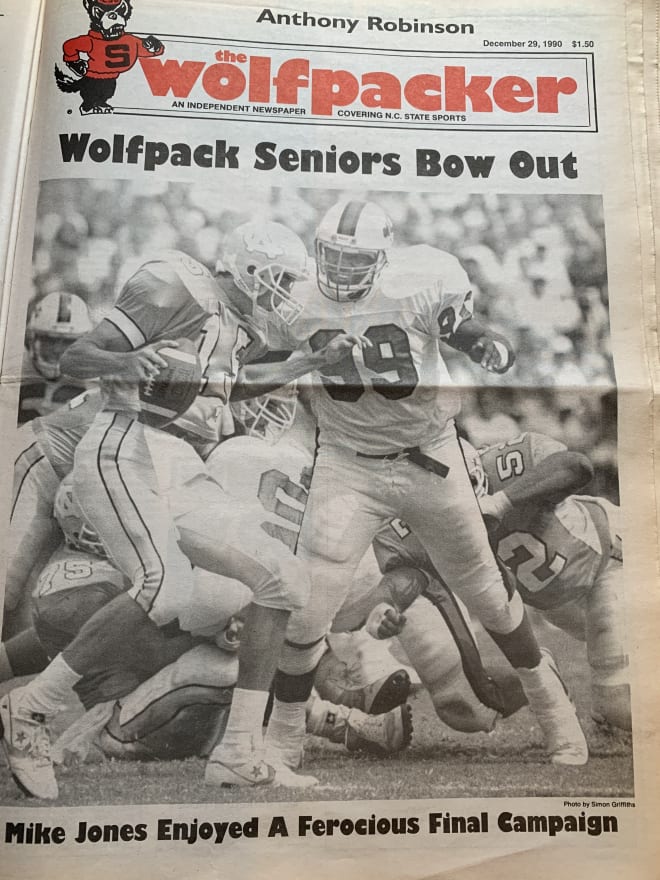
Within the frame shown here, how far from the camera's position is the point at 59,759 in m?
0.62

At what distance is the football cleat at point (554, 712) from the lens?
640 millimetres

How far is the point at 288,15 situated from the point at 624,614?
0.60m

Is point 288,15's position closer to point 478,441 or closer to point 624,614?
point 478,441

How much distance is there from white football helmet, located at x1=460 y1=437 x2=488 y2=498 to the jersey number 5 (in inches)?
2.6

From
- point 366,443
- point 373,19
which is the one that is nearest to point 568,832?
point 366,443

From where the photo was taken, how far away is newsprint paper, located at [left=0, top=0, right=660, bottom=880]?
624 mm

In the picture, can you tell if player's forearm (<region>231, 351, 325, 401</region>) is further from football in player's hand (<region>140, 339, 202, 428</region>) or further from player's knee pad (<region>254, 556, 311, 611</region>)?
player's knee pad (<region>254, 556, 311, 611</region>)

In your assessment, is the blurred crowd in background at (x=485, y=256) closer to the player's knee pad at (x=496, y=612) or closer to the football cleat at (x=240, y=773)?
the player's knee pad at (x=496, y=612)

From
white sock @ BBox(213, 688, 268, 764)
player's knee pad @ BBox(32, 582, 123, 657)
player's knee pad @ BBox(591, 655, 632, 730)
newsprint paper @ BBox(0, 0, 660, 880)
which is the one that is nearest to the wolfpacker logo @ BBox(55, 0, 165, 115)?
newsprint paper @ BBox(0, 0, 660, 880)

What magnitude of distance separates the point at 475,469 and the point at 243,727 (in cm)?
28

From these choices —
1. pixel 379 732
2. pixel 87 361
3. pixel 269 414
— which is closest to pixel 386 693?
pixel 379 732

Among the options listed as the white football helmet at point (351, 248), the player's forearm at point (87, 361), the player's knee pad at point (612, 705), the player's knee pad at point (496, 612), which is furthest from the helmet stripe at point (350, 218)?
the player's knee pad at point (612, 705)

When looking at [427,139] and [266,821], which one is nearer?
[266,821]

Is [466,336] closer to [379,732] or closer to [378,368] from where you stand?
[378,368]
